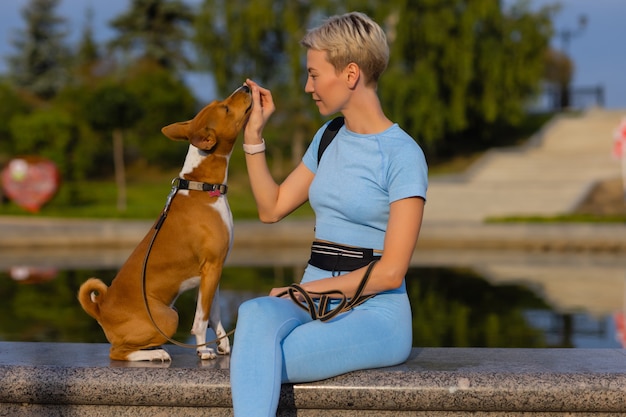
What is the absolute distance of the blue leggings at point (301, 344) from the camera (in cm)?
285

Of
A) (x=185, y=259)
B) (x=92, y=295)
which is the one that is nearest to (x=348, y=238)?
(x=185, y=259)

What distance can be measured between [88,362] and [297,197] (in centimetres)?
105

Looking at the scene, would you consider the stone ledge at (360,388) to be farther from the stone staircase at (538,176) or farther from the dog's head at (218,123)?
the stone staircase at (538,176)

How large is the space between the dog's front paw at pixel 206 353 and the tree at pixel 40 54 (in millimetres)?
43637

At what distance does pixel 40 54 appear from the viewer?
46500 mm

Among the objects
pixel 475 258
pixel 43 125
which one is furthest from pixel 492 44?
pixel 475 258

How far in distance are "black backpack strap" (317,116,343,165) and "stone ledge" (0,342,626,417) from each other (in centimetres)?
90

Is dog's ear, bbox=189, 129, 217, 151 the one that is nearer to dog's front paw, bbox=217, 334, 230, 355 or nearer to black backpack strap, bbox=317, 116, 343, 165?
black backpack strap, bbox=317, 116, 343, 165

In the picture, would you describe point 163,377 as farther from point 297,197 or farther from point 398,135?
point 398,135

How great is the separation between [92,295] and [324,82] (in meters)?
1.26

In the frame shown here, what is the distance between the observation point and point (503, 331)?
757 centimetres

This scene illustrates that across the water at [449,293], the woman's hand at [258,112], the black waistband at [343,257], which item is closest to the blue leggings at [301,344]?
the black waistband at [343,257]

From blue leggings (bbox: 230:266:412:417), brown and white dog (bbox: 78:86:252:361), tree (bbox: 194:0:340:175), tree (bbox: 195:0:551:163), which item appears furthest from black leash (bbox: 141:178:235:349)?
tree (bbox: 194:0:340:175)

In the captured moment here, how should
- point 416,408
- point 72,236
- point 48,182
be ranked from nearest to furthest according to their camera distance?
point 416,408 < point 72,236 < point 48,182
